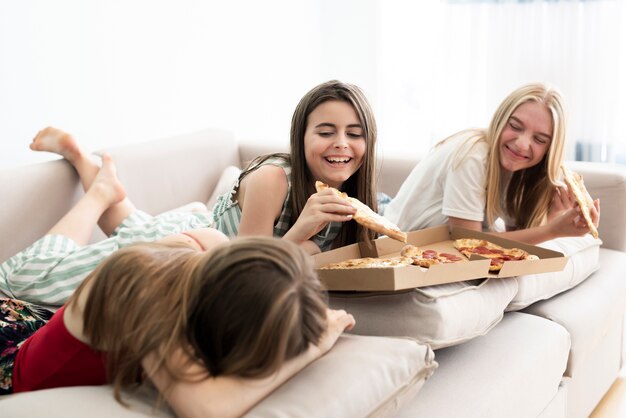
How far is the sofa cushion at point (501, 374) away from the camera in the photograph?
1.68 meters

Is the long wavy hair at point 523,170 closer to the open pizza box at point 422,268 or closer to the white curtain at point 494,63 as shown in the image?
the open pizza box at point 422,268

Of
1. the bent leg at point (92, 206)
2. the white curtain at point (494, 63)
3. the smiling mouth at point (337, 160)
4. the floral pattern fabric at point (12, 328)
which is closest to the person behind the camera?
the floral pattern fabric at point (12, 328)

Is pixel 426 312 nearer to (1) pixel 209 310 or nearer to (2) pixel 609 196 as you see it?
(1) pixel 209 310

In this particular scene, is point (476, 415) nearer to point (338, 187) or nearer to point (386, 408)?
point (386, 408)

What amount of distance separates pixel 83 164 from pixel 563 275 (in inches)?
62.5

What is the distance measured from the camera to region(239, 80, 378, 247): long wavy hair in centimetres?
214

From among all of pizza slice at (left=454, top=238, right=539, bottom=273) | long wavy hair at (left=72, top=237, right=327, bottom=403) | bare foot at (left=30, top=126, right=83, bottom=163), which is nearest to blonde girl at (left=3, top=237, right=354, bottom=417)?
long wavy hair at (left=72, top=237, right=327, bottom=403)

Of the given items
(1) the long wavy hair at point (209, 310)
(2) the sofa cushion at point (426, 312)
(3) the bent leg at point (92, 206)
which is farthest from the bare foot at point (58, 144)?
(1) the long wavy hair at point (209, 310)

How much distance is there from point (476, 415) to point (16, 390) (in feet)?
3.12

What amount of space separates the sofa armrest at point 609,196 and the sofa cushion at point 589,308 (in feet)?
0.31

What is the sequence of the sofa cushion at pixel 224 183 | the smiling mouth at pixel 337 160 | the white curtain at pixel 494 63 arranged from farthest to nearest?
the white curtain at pixel 494 63 < the sofa cushion at pixel 224 183 < the smiling mouth at pixel 337 160

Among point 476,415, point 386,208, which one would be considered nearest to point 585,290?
point 386,208

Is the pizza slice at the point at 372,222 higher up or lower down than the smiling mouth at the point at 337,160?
lower down

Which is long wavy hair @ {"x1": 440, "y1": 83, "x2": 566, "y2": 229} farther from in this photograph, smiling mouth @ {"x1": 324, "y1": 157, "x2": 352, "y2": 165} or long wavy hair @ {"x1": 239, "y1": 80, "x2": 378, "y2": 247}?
smiling mouth @ {"x1": 324, "y1": 157, "x2": 352, "y2": 165}
